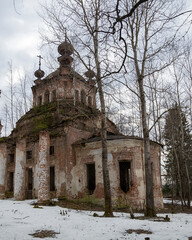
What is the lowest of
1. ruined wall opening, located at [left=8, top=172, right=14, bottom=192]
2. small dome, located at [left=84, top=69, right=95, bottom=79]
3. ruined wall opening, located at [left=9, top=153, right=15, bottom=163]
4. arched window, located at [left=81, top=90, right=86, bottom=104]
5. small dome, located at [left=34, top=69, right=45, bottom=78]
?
ruined wall opening, located at [left=8, top=172, right=14, bottom=192]

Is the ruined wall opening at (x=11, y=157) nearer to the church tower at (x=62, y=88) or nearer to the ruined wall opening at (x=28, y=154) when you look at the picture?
the ruined wall opening at (x=28, y=154)

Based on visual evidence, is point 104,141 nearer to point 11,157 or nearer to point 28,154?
point 28,154

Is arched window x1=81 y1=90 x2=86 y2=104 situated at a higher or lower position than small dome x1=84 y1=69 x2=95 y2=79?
higher

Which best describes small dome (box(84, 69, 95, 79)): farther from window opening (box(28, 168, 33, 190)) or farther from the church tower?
window opening (box(28, 168, 33, 190))

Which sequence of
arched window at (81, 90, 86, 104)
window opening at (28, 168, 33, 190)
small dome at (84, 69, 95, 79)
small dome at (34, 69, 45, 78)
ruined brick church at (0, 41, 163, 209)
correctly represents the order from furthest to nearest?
small dome at (34, 69, 45, 78) → arched window at (81, 90, 86, 104) → window opening at (28, 168, 33, 190) → ruined brick church at (0, 41, 163, 209) → small dome at (84, 69, 95, 79)

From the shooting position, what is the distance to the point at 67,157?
628 inches

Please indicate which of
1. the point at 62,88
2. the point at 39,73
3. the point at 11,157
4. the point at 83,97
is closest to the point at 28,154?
the point at 11,157

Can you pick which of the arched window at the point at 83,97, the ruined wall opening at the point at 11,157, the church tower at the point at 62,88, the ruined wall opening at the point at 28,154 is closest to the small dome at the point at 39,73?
the church tower at the point at 62,88

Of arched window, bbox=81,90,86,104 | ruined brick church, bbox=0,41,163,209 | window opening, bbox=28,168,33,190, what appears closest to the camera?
ruined brick church, bbox=0,41,163,209

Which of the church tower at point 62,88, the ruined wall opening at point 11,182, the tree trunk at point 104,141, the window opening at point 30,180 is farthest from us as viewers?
the church tower at point 62,88

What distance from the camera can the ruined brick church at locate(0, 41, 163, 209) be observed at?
47.5 ft

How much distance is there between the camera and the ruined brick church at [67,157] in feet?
47.5

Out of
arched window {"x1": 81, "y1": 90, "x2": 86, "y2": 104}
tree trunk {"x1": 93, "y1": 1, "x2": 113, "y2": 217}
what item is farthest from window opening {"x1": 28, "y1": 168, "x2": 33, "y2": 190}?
tree trunk {"x1": 93, "y1": 1, "x2": 113, "y2": 217}

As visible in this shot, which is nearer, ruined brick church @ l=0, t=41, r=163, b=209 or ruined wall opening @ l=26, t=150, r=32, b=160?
ruined brick church @ l=0, t=41, r=163, b=209
